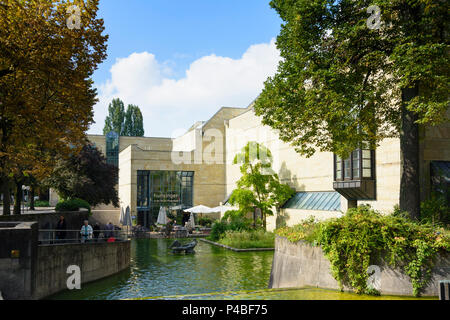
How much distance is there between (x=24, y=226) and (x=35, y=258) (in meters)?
1.09

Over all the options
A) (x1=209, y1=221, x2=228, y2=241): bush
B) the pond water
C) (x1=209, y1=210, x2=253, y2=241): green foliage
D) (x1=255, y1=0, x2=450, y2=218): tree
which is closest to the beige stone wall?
(x1=209, y1=210, x2=253, y2=241): green foliage

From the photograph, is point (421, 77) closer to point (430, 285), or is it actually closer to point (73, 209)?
point (430, 285)

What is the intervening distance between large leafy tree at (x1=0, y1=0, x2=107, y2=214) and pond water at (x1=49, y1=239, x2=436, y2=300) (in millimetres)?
5788

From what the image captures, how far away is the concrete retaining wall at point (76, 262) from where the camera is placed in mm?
13855

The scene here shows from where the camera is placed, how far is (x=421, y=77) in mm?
12180

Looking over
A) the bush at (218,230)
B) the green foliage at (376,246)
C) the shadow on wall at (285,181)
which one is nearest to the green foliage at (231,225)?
the bush at (218,230)

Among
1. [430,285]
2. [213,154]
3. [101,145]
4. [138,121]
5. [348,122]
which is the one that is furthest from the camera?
[138,121]

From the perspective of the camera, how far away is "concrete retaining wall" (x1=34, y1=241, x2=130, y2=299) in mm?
13855

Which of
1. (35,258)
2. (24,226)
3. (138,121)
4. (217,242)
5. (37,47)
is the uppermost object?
Result: (138,121)

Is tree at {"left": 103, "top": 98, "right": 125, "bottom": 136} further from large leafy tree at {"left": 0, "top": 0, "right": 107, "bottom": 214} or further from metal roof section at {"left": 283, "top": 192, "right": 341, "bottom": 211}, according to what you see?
large leafy tree at {"left": 0, "top": 0, "right": 107, "bottom": 214}

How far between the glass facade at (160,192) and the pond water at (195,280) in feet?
61.1

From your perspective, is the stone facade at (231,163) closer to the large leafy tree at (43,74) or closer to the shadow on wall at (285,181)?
the shadow on wall at (285,181)

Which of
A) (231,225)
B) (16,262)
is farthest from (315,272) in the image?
(231,225)
